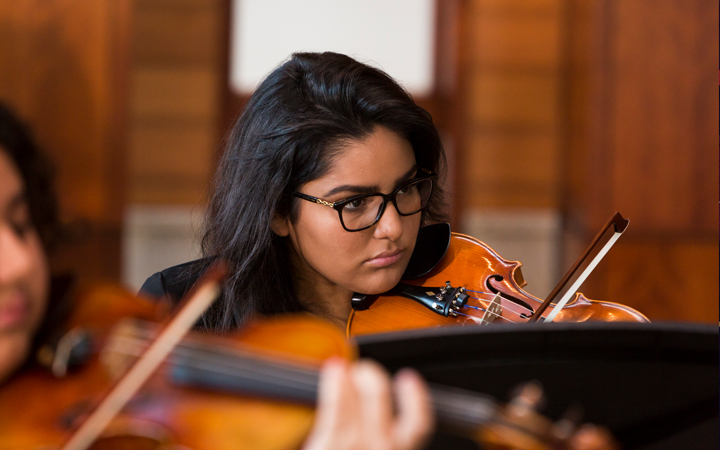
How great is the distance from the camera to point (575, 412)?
1.57 feet

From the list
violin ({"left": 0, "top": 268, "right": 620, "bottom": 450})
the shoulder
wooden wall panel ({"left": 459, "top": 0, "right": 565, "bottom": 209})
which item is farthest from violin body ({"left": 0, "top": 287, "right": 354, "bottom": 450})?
wooden wall panel ({"left": 459, "top": 0, "right": 565, "bottom": 209})

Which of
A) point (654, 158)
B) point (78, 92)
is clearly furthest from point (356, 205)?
point (654, 158)

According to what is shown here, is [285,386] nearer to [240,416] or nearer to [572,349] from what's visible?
[240,416]

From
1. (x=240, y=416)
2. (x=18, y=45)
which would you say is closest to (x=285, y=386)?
(x=240, y=416)

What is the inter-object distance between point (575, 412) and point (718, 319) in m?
2.26

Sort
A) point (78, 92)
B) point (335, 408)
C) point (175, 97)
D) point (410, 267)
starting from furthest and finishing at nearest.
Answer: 1. point (175, 97)
2. point (78, 92)
3. point (410, 267)
4. point (335, 408)

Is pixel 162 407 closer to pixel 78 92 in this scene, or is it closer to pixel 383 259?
pixel 383 259

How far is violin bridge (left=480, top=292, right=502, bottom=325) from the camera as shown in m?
0.96

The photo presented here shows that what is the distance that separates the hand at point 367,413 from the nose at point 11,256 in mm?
208

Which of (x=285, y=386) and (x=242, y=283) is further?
(x=242, y=283)

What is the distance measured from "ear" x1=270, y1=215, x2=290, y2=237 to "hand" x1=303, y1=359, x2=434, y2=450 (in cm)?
60

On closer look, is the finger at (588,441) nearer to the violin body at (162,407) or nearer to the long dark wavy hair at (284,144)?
the violin body at (162,407)

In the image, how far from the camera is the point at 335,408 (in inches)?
15.8

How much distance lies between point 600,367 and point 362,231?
491 mm
